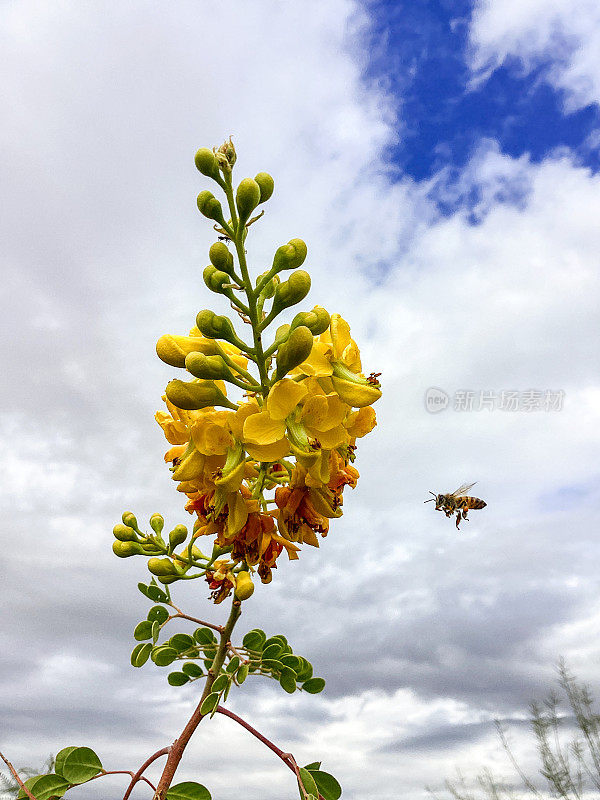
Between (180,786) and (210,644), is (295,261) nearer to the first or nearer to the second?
(210,644)

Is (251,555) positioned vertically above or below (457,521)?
below

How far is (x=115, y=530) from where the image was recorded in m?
2.45

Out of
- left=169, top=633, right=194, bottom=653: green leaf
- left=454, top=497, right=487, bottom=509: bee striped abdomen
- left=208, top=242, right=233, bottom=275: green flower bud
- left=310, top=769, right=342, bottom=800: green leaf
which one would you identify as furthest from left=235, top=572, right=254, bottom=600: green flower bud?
left=454, top=497, right=487, bottom=509: bee striped abdomen

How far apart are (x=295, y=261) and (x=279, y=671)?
4.50 feet

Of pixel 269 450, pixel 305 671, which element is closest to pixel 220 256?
pixel 269 450

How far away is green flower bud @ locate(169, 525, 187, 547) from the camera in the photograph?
243 cm

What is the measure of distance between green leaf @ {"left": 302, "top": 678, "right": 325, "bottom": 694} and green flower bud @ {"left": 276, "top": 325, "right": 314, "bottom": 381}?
1267mm

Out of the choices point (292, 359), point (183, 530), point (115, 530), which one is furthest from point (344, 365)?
point (115, 530)

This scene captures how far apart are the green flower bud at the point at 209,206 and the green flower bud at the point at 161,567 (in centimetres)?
120

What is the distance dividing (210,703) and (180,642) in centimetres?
34

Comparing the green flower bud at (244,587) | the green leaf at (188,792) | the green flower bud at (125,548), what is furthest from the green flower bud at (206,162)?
the green leaf at (188,792)

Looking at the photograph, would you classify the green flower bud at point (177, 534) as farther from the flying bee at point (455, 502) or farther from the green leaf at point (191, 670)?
the flying bee at point (455, 502)

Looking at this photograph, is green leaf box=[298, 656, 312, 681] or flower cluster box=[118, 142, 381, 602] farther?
green leaf box=[298, 656, 312, 681]

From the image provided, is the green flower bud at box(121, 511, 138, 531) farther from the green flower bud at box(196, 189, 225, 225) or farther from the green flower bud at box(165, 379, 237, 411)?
the green flower bud at box(196, 189, 225, 225)
